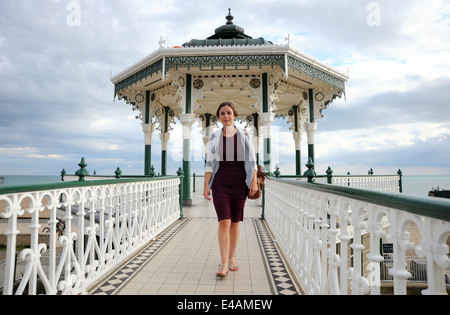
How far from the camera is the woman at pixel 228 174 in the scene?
3.07m

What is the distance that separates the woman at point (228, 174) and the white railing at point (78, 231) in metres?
1.36

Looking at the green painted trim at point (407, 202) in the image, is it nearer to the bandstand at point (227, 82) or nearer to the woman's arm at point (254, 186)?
the woman's arm at point (254, 186)

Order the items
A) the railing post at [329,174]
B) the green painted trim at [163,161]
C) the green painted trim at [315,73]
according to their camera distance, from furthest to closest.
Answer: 1. the green painted trim at [163,161]
2. the green painted trim at [315,73]
3. the railing post at [329,174]

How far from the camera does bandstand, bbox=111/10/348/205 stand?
26.9ft

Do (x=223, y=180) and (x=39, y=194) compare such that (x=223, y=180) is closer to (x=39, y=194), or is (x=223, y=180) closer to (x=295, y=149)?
(x=39, y=194)

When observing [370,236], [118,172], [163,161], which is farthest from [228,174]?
[163,161]

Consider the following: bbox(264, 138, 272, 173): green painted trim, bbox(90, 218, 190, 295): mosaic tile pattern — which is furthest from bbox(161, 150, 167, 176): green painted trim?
bbox(90, 218, 190, 295): mosaic tile pattern

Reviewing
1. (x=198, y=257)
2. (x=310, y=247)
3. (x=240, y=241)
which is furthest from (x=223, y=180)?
(x=240, y=241)

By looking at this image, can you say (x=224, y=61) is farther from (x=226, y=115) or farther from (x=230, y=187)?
(x=230, y=187)

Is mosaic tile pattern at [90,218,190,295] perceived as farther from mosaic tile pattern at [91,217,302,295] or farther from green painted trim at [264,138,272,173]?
green painted trim at [264,138,272,173]

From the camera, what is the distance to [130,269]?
3445 millimetres

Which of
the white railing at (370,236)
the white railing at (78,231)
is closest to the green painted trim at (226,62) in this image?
the white railing at (78,231)

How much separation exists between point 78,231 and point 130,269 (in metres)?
0.98

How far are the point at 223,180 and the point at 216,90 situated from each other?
26.0ft
